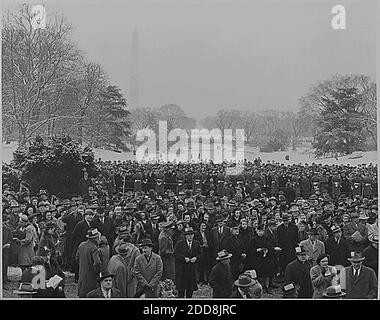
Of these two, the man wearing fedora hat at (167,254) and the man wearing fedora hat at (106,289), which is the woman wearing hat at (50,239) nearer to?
the man wearing fedora hat at (106,289)

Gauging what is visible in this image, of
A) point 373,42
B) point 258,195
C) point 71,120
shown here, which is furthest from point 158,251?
point 373,42

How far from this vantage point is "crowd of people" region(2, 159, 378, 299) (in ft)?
14.7

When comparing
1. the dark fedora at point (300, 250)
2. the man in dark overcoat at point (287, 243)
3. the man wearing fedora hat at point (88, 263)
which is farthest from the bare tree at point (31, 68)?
the dark fedora at point (300, 250)

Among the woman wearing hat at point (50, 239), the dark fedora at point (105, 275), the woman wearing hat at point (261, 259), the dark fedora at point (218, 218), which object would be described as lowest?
the dark fedora at point (105, 275)

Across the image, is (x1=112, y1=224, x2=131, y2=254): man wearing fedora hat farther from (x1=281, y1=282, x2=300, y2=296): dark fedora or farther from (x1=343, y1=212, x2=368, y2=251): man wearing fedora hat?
(x1=343, y1=212, x2=368, y2=251): man wearing fedora hat

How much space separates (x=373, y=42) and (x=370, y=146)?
0.68m

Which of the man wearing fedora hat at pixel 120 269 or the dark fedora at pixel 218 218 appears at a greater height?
the dark fedora at pixel 218 218

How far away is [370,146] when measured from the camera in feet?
14.7

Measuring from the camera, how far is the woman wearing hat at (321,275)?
4480mm

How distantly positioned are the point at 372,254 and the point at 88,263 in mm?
1874

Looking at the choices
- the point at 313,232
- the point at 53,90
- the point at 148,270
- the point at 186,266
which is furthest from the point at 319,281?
the point at 53,90

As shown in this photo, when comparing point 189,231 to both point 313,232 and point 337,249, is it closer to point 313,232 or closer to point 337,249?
point 313,232

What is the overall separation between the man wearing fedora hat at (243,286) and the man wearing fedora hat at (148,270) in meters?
0.51

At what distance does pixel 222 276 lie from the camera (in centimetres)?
448
